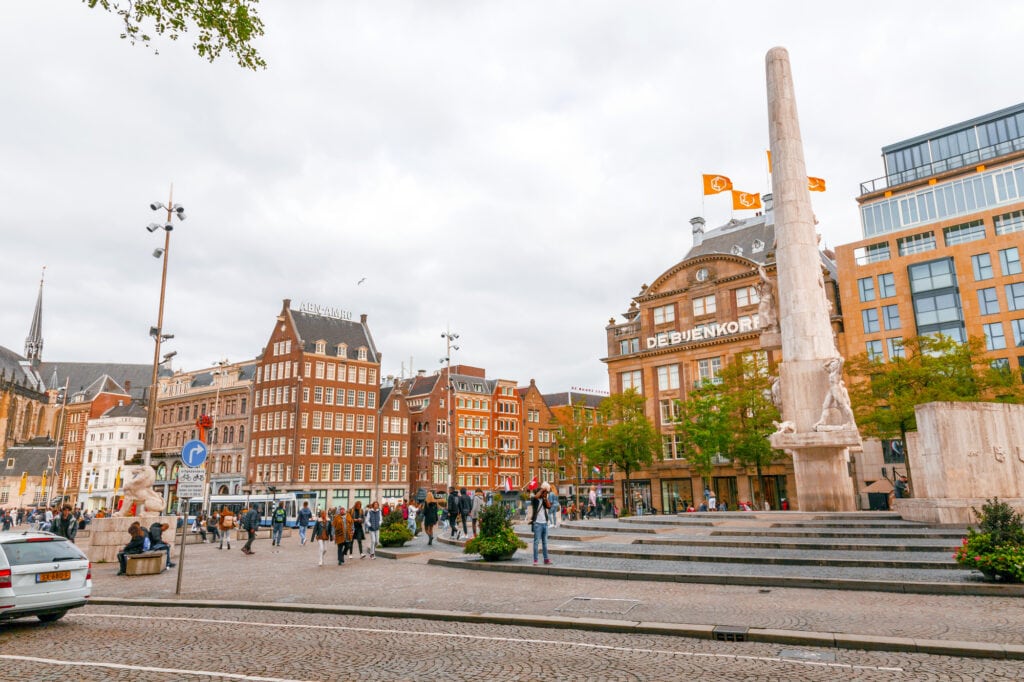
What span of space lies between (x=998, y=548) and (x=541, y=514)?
28.8ft

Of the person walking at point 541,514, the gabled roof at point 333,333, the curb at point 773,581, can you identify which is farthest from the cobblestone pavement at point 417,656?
the gabled roof at point 333,333

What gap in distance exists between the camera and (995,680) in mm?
6234

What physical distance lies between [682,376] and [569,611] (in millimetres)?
52246

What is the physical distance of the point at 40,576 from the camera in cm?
997

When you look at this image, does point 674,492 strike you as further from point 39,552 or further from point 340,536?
point 39,552

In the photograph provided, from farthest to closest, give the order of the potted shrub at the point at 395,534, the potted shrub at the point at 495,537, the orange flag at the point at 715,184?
the orange flag at the point at 715,184 < the potted shrub at the point at 395,534 < the potted shrub at the point at 495,537

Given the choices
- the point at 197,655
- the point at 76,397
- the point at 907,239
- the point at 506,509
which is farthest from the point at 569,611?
the point at 76,397

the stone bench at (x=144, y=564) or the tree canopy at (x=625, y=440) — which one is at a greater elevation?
the tree canopy at (x=625, y=440)

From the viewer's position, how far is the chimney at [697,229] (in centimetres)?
6794

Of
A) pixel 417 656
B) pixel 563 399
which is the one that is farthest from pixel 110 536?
pixel 563 399

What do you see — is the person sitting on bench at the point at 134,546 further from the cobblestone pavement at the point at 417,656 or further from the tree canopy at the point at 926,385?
the tree canopy at the point at 926,385

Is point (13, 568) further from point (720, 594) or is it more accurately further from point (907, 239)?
point (907, 239)

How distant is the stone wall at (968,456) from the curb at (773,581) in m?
7.48

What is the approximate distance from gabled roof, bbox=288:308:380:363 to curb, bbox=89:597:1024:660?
6447 cm
